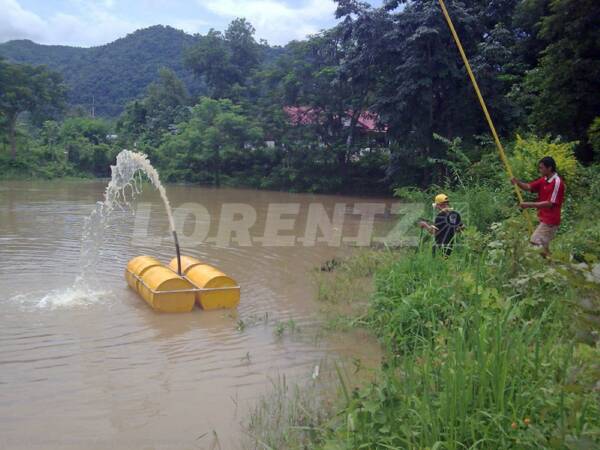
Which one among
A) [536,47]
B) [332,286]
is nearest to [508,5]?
[536,47]

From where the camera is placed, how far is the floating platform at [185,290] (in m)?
8.19

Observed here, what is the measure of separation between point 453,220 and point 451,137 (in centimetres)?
1618

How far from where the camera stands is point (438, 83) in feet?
74.4

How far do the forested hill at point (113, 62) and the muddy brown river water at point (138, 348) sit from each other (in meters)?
61.3

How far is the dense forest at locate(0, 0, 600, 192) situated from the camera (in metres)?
15.8

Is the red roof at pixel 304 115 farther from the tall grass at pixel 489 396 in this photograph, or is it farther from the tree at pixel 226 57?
the tall grass at pixel 489 396

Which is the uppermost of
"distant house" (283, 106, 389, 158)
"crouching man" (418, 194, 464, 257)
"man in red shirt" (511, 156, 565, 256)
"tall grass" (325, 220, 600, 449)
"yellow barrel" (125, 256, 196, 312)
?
"distant house" (283, 106, 389, 158)

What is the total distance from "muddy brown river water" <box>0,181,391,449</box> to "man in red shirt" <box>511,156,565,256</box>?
2.52 m

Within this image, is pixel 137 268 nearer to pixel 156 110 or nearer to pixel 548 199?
pixel 548 199

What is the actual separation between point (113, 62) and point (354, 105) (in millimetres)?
63393

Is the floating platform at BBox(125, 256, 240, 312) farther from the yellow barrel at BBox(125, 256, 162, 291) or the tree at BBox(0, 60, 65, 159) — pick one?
the tree at BBox(0, 60, 65, 159)

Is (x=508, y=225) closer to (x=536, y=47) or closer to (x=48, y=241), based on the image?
(x=48, y=241)

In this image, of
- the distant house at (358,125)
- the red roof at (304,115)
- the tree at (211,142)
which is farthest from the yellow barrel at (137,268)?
the tree at (211,142)

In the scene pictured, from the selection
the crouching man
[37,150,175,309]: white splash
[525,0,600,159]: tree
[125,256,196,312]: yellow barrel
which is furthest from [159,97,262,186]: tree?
the crouching man
